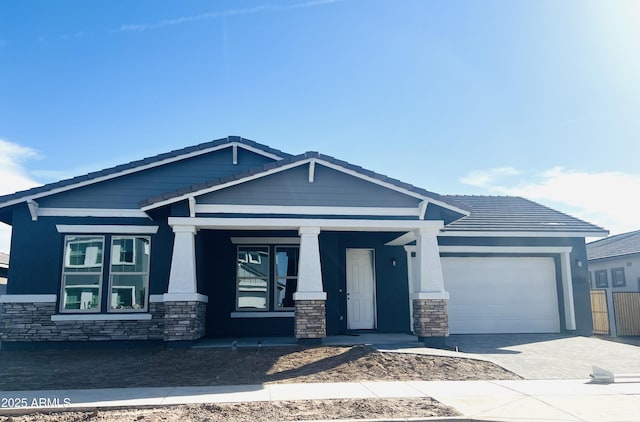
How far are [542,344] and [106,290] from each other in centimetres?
1119

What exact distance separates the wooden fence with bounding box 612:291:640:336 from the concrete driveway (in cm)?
339

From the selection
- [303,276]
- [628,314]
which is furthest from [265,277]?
[628,314]

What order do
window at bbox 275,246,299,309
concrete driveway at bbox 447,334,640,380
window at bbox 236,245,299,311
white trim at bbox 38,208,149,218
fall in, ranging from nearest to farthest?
concrete driveway at bbox 447,334,640,380 → white trim at bbox 38,208,149,218 → window at bbox 236,245,299,311 → window at bbox 275,246,299,309

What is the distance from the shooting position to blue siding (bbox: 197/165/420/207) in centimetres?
1159

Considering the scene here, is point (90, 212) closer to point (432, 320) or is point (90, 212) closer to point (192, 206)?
point (192, 206)

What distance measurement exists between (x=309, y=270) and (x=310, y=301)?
70 cm

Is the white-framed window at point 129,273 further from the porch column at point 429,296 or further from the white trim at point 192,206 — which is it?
the porch column at point 429,296

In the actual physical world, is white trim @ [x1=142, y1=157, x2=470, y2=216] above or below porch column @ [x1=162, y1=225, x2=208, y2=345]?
above

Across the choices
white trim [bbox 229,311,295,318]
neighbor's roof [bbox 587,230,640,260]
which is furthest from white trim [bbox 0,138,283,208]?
neighbor's roof [bbox 587,230,640,260]

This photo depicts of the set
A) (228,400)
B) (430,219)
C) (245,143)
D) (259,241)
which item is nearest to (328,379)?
(228,400)

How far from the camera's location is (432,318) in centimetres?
1162

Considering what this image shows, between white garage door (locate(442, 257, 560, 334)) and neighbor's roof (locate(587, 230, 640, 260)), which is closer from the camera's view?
white garage door (locate(442, 257, 560, 334))

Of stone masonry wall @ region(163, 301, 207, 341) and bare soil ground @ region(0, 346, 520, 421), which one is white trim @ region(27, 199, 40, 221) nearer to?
bare soil ground @ region(0, 346, 520, 421)

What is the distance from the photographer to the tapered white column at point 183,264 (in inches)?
440
